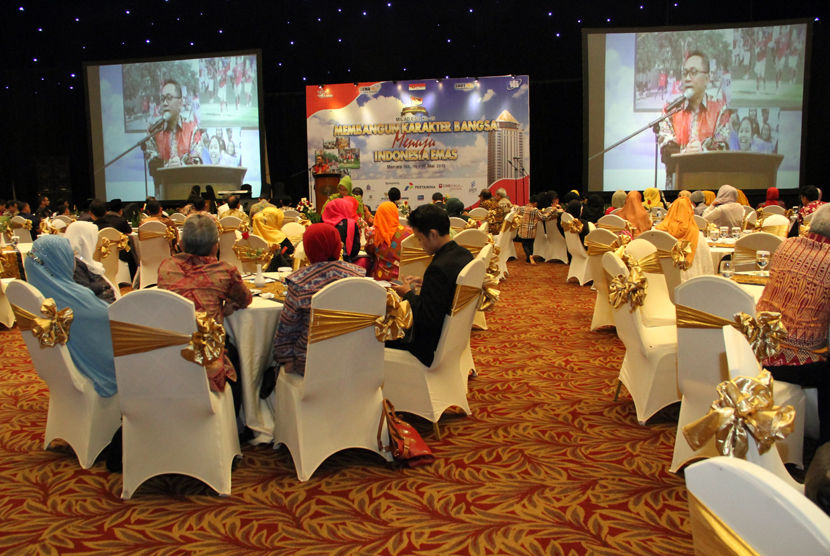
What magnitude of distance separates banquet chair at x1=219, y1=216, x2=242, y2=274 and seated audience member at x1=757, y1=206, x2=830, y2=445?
600 centimetres

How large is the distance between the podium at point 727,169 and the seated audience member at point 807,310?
34.4 feet

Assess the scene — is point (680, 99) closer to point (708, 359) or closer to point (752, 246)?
point (752, 246)

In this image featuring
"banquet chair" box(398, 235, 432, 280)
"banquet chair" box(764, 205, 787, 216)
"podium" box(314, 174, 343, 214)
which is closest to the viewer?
"banquet chair" box(398, 235, 432, 280)

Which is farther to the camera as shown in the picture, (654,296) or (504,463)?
(654,296)

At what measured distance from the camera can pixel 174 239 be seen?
7059mm

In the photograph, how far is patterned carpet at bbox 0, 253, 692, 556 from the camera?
7.85 feet

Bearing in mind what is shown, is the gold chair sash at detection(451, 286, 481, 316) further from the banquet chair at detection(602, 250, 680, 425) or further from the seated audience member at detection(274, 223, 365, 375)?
the banquet chair at detection(602, 250, 680, 425)

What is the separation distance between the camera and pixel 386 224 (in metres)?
5.50

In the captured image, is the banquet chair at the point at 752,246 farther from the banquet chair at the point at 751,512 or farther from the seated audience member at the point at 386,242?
the banquet chair at the point at 751,512

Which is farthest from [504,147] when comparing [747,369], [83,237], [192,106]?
[747,369]

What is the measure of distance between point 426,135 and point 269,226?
27.0 feet

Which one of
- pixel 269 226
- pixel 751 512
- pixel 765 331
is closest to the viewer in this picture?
pixel 751 512

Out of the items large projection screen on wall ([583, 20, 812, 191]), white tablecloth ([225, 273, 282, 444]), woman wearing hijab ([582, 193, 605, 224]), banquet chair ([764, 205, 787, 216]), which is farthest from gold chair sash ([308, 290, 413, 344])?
large projection screen on wall ([583, 20, 812, 191])

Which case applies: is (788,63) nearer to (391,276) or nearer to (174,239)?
(391,276)
